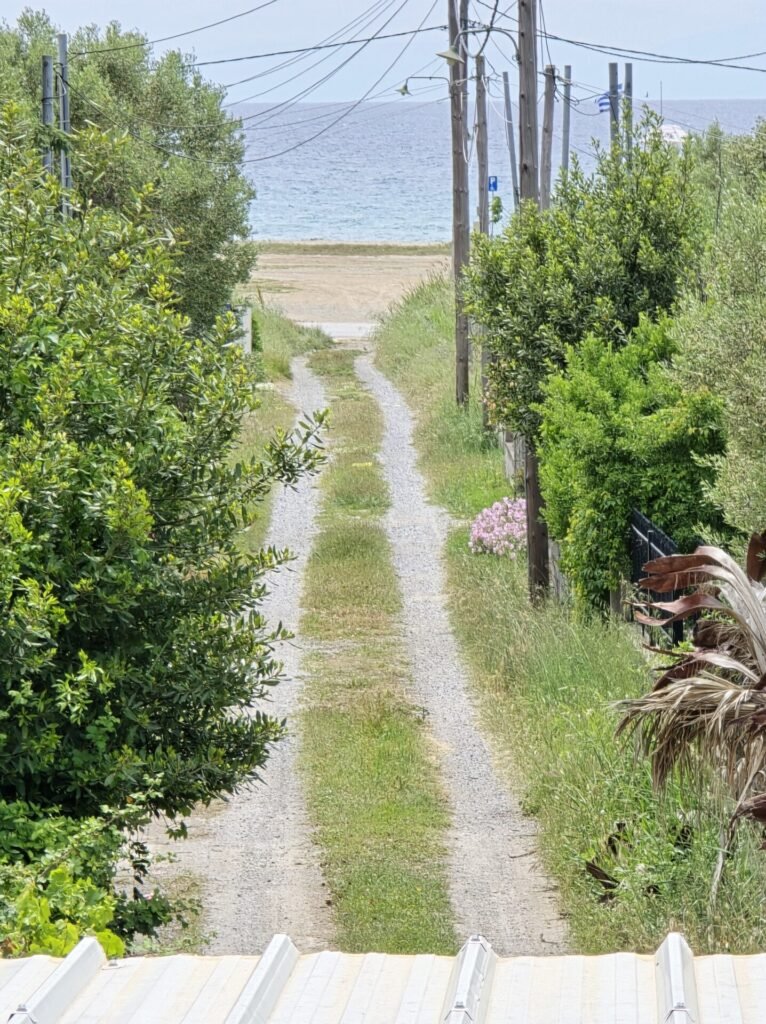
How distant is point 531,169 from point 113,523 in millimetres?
9426

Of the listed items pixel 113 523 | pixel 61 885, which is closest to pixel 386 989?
pixel 61 885

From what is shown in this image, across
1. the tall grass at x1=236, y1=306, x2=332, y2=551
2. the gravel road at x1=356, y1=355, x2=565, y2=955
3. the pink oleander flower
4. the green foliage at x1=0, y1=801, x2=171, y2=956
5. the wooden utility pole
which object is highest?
the wooden utility pole

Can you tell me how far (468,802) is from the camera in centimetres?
952

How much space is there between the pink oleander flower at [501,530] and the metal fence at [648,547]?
14.1 feet

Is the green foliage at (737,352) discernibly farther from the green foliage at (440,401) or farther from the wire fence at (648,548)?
the green foliage at (440,401)

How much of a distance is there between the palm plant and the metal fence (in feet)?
11.0

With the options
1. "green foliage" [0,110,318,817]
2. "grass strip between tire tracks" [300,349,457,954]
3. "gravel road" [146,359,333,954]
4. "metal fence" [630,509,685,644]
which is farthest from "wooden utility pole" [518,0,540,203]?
"green foliage" [0,110,318,817]

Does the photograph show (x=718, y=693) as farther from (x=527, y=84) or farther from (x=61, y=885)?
(x=527, y=84)

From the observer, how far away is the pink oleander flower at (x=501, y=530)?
639 inches

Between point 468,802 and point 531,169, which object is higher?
point 531,169

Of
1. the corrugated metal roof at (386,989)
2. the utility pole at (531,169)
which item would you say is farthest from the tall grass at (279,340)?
the corrugated metal roof at (386,989)

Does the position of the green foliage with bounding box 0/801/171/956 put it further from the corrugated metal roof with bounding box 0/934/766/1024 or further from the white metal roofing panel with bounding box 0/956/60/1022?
the corrugated metal roof with bounding box 0/934/766/1024

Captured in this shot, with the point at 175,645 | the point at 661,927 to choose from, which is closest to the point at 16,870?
the point at 175,645

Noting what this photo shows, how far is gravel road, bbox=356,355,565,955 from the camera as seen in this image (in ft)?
25.0
